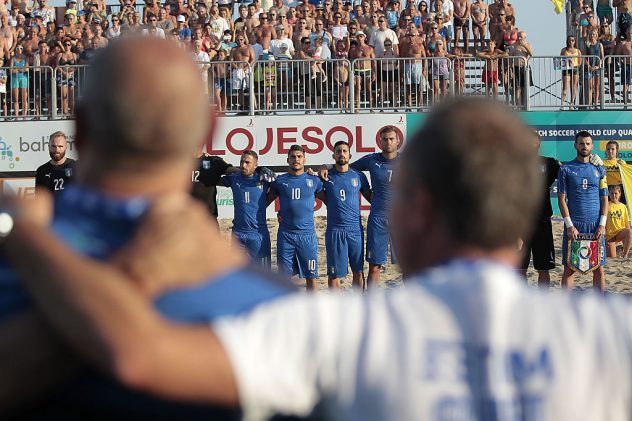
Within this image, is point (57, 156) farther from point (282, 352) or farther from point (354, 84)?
point (282, 352)

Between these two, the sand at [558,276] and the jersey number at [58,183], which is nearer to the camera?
the jersey number at [58,183]

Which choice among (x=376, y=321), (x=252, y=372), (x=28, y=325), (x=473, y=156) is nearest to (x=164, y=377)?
(x=252, y=372)

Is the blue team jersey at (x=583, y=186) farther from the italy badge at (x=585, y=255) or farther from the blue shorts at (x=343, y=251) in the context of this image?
the blue shorts at (x=343, y=251)

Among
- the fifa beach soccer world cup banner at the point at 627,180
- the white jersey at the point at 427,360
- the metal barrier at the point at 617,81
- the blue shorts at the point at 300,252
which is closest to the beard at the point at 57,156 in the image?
the blue shorts at the point at 300,252

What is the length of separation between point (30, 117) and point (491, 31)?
9274 millimetres

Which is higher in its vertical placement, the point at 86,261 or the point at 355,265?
the point at 86,261

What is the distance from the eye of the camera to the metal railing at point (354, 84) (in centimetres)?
1931

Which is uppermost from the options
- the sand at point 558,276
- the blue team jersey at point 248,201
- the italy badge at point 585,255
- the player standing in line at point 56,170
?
the player standing in line at point 56,170

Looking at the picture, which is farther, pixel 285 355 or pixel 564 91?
pixel 564 91

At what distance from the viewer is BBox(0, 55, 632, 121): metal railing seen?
63.4 feet

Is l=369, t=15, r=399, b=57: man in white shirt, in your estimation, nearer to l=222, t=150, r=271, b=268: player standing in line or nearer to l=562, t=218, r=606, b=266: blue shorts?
l=222, t=150, r=271, b=268: player standing in line

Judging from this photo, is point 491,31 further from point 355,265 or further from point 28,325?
point 28,325

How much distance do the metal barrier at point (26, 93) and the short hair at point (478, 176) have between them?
719 inches

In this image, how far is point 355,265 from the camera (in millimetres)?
14695
